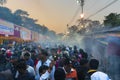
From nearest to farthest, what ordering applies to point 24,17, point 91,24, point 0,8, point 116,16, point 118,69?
1. point 118,69
2. point 116,16
3. point 0,8
4. point 91,24
5. point 24,17

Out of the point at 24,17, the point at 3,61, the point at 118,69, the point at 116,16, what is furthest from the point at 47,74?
the point at 24,17

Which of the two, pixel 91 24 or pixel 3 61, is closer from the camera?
pixel 3 61

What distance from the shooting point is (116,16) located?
200 feet

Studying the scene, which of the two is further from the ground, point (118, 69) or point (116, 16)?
point (116, 16)

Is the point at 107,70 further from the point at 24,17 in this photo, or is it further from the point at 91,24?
the point at 24,17

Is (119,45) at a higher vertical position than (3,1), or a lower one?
lower

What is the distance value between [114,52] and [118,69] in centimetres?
78

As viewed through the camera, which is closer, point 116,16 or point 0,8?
point 116,16

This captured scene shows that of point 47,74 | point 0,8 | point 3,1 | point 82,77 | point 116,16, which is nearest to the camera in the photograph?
point 47,74

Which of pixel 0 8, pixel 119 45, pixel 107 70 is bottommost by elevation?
pixel 107 70

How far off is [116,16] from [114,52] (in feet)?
157

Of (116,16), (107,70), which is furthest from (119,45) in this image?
(116,16)

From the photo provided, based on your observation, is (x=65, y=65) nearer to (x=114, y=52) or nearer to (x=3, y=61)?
(x=3, y=61)

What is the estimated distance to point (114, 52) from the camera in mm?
13914
